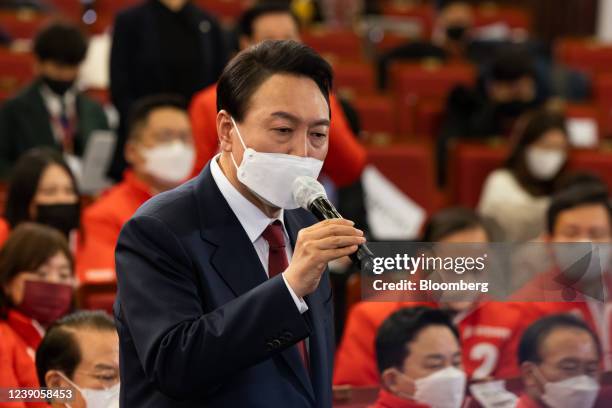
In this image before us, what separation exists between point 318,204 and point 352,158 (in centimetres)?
204

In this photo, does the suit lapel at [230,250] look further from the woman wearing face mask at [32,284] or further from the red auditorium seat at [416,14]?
the red auditorium seat at [416,14]

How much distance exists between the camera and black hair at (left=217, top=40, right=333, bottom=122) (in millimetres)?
1611

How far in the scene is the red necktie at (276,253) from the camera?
5.54ft

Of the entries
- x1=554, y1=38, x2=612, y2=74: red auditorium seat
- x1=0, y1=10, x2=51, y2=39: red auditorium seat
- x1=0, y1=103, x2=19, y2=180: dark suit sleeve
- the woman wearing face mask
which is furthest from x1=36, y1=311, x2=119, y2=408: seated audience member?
x1=554, y1=38, x2=612, y2=74: red auditorium seat

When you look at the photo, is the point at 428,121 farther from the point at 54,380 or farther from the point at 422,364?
the point at 54,380

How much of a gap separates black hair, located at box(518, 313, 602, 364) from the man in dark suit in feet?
1.61

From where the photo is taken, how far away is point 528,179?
15.9 feet

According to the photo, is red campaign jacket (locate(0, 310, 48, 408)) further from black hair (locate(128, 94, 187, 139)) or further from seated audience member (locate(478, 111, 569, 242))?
seated audience member (locate(478, 111, 569, 242))

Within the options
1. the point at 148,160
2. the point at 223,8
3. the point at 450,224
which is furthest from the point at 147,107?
the point at 223,8

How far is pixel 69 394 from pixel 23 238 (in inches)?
32.4

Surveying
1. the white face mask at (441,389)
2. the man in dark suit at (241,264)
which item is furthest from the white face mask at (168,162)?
the man in dark suit at (241,264)

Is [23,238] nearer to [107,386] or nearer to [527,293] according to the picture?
[107,386]

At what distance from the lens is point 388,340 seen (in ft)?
7.45

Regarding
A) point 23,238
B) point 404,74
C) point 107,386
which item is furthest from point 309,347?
point 404,74
